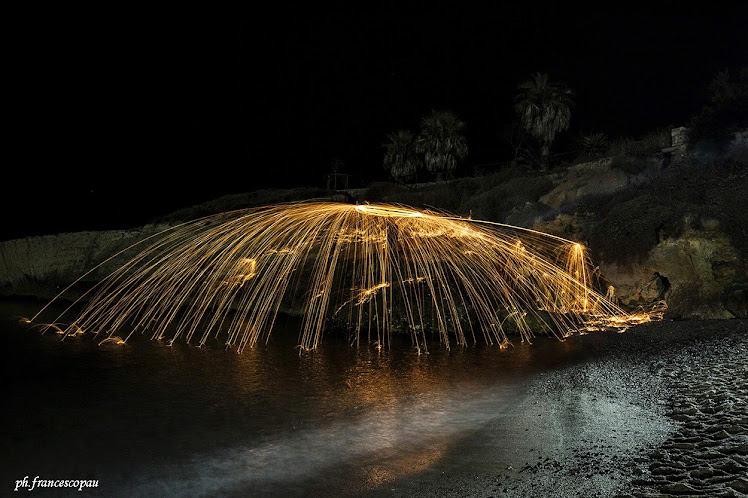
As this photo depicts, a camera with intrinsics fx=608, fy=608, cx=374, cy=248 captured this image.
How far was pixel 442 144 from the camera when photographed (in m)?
37.5

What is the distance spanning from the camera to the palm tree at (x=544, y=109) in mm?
35562

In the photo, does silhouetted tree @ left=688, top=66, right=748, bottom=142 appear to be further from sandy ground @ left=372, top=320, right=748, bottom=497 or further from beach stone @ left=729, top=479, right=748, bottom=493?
beach stone @ left=729, top=479, right=748, bottom=493

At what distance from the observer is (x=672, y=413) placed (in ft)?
26.7

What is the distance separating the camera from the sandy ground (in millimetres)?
6227

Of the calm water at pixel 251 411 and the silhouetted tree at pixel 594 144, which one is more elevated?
the silhouetted tree at pixel 594 144

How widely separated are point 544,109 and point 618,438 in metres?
30.9

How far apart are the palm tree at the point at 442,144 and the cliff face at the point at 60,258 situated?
56.3 feet

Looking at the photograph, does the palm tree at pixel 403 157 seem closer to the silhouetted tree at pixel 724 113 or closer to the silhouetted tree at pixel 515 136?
the silhouetted tree at pixel 515 136

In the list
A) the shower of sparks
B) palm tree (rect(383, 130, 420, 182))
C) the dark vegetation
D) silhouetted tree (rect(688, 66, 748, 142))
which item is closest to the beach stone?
the shower of sparks

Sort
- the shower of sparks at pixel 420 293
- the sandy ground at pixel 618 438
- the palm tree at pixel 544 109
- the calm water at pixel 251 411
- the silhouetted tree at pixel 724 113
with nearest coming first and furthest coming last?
the sandy ground at pixel 618 438 < the calm water at pixel 251 411 < the shower of sparks at pixel 420 293 < the silhouetted tree at pixel 724 113 < the palm tree at pixel 544 109

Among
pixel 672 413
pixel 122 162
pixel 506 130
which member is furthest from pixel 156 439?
pixel 506 130

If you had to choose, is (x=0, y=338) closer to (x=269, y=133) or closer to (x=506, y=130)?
(x=269, y=133)

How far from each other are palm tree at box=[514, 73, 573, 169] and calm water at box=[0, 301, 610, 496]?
24.1 m

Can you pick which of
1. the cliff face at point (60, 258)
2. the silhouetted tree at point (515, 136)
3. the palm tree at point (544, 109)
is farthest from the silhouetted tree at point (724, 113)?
the cliff face at point (60, 258)
